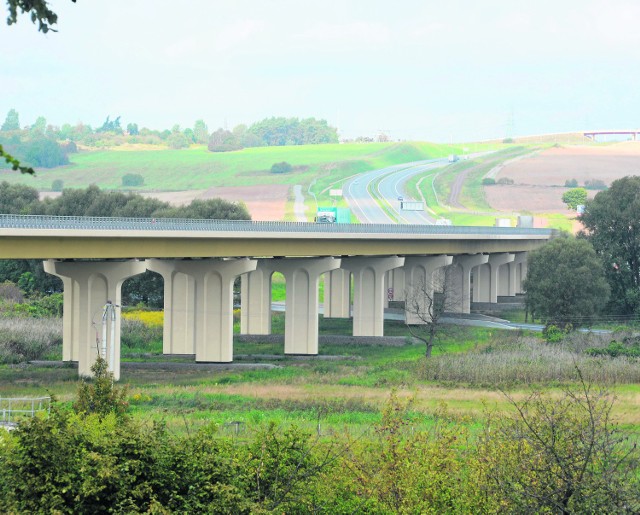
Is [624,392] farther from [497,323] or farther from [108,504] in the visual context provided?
[497,323]

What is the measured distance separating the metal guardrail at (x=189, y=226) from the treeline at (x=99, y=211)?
82.7 feet

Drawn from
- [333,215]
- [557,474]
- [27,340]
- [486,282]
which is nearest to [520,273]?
[486,282]

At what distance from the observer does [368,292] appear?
9394 cm

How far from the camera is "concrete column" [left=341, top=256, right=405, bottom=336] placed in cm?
9312

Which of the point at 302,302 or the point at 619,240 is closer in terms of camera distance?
the point at 302,302

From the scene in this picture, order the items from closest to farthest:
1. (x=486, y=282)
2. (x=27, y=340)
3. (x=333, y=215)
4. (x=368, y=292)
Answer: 1. (x=27, y=340)
2. (x=368, y=292)
3. (x=333, y=215)
4. (x=486, y=282)

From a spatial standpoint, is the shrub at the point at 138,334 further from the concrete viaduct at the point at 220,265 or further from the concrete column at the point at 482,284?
the concrete column at the point at 482,284

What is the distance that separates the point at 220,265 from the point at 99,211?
50991mm

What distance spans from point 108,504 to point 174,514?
1.49 meters

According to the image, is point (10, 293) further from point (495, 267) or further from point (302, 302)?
point (495, 267)

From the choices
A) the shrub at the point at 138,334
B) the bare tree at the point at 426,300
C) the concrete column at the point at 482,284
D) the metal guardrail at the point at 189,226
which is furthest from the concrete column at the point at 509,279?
the shrub at the point at 138,334

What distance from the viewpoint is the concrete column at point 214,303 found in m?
74.0

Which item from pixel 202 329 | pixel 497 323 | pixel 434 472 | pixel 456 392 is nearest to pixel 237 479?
pixel 434 472

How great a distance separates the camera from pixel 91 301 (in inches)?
2591
